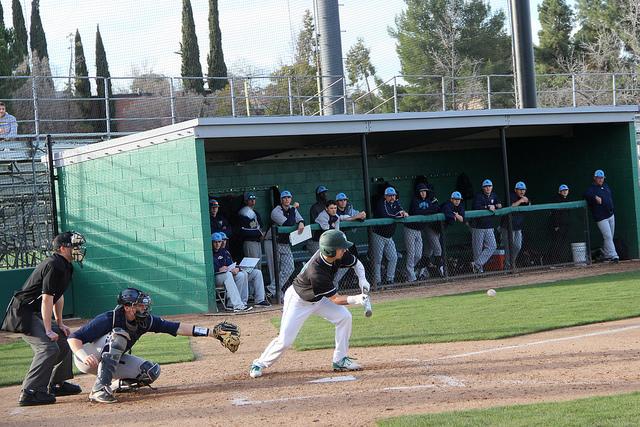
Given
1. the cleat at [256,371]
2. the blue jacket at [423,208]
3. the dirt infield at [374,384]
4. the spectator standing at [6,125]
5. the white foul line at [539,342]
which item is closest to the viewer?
the dirt infield at [374,384]

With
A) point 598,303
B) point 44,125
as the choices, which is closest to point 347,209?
point 598,303

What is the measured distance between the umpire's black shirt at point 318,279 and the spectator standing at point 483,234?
957 centimetres

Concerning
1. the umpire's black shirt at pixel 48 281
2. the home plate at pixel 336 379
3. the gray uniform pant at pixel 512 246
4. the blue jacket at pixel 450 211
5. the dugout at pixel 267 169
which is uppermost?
the dugout at pixel 267 169

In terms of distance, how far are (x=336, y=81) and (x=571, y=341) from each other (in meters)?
13.4

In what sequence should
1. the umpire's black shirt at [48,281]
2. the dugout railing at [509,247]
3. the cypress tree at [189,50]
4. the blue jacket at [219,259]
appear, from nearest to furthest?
the umpire's black shirt at [48,281], the blue jacket at [219,259], the dugout railing at [509,247], the cypress tree at [189,50]

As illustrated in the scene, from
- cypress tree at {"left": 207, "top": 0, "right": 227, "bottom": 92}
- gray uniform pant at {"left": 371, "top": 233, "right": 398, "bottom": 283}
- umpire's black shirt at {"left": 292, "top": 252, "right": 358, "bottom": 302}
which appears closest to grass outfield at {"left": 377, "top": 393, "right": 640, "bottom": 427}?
umpire's black shirt at {"left": 292, "top": 252, "right": 358, "bottom": 302}

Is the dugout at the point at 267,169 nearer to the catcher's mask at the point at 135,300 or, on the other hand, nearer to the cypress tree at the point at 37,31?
the catcher's mask at the point at 135,300

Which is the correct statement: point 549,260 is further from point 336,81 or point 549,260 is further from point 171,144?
point 171,144

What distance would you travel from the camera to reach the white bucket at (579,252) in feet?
61.1

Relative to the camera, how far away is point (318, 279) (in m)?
8.52

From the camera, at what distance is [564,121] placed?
18859 mm

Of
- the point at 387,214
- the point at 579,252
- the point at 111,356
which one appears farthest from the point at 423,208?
the point at 111,356

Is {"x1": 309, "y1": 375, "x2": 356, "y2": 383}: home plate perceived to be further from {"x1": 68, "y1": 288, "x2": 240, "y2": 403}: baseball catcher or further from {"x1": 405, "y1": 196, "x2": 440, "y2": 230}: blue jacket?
{"x1": 405, "y1": 196, "x2": 440, "y2": 230}: blue jacket

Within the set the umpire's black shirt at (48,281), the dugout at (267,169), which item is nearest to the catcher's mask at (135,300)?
the umpire's black shirt at (48,281)
